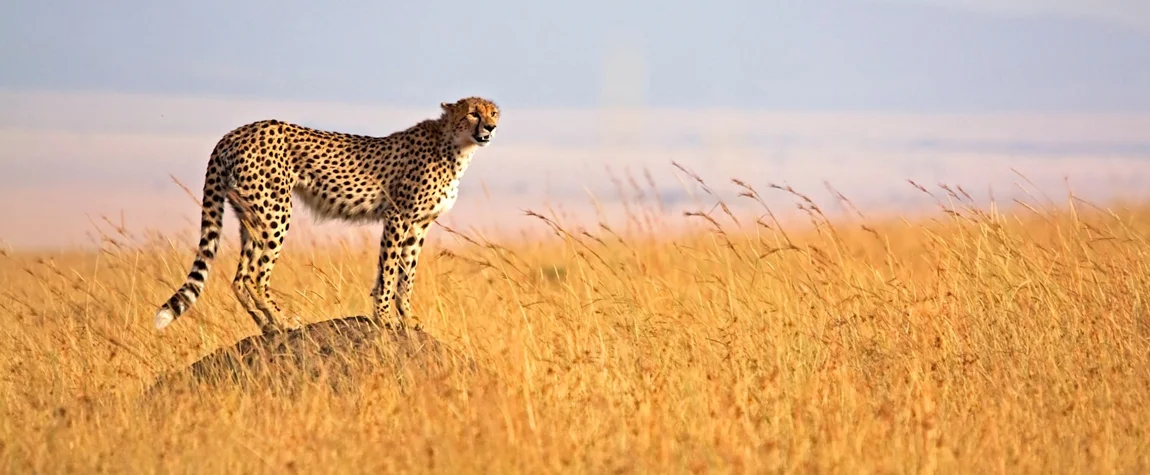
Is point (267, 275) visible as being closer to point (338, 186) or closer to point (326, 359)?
point (338, 186)

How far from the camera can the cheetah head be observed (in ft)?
23.0

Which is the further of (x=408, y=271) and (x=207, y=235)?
(x=207, y=235)

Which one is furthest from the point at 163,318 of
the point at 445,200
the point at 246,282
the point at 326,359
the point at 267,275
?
the point at 445,200

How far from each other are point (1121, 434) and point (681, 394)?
1.86m

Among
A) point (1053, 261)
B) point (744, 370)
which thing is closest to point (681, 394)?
point (744, 370)

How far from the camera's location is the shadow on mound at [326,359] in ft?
18.1

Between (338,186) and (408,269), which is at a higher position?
(338,186)

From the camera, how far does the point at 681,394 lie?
17.0 feet

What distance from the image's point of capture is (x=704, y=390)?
Answer: 5.09 m

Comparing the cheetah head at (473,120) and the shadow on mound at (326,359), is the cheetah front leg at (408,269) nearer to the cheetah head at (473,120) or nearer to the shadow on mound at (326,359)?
the cheetah head at (473,120)

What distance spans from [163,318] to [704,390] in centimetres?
316

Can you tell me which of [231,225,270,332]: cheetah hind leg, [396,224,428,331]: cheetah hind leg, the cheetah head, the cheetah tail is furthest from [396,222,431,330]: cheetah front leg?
the cheetah tail

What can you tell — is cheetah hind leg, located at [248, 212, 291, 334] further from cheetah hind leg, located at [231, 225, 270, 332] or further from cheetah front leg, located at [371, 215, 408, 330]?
cheetah front leg, located at [371, 215, 408, 330]

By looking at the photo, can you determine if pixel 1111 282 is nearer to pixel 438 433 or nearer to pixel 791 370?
pixel 791 370
